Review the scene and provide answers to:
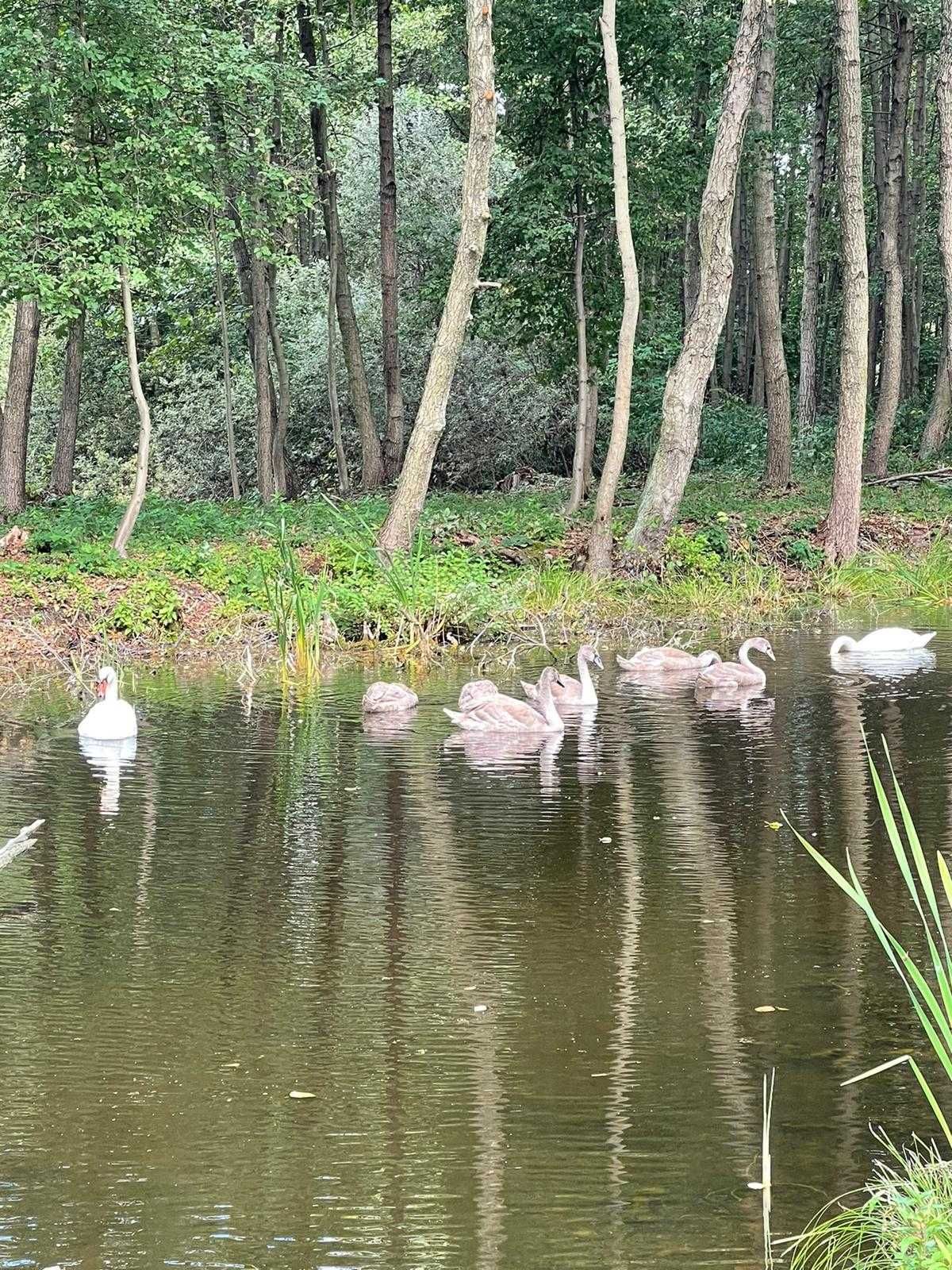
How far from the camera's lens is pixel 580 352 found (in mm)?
24609

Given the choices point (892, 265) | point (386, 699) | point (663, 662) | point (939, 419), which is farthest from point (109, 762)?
point (939, 419)

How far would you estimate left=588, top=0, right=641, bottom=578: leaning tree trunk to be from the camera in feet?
66.0

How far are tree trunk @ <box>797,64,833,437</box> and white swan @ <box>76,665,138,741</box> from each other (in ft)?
85.4

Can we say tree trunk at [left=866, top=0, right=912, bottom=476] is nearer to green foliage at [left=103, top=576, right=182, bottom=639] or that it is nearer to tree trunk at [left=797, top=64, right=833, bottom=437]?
tree trunk at [left=797, top=64, right=833, bottom=437]

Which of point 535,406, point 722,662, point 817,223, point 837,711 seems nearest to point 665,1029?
point 837,711

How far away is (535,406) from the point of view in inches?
1352

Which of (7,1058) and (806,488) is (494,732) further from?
(806,488)

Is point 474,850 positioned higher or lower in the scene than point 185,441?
lower

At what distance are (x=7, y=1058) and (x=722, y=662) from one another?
30.5 feet

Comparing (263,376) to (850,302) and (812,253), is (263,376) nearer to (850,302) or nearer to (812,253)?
(850,302)

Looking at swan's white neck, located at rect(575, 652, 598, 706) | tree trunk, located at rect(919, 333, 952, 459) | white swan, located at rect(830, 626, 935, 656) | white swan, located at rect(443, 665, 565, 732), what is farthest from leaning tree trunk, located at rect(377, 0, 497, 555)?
tree trunk, located at rect(919, 333, 952, 459)

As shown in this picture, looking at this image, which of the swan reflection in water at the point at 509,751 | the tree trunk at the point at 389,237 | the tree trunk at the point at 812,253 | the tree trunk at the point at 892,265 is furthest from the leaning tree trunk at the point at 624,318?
the tree trunk at the point at 812,253

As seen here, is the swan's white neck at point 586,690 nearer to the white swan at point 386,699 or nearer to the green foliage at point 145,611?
the white swan at point 386,699

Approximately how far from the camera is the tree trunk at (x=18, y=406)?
21.5 meters
